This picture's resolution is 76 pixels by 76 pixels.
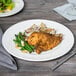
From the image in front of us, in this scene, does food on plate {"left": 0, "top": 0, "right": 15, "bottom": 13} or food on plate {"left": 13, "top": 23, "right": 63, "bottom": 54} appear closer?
food on plate {"left": 13, "top": 23, "right": 63, "bottom": 54}

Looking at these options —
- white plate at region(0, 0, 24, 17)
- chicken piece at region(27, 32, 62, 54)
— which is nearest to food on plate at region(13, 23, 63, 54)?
chicken piece at region(27, 32, 62, 54)

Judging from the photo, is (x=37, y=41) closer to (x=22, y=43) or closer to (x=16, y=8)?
(x=22, y=43)

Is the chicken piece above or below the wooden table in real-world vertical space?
above

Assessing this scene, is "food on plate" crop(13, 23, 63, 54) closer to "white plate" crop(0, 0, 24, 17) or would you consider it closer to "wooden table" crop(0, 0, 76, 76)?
"wooden table" crop(0, 0, 76, 76)

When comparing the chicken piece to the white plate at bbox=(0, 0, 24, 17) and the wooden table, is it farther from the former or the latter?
the white plate at bbox=(0, 0, 24, 17)

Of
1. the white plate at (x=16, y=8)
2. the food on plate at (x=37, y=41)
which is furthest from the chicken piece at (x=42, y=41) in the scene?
the white plate at (x=16, y=8)

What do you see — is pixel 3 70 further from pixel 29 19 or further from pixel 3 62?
pixel 29 19
